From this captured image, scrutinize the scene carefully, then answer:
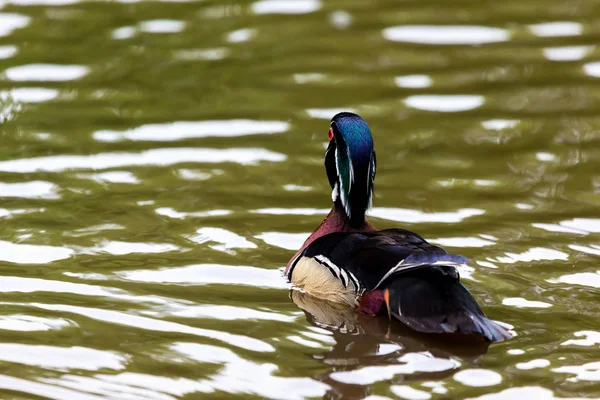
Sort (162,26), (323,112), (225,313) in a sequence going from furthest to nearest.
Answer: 1. (162,26)
2. (323,112)
3. (225,313)

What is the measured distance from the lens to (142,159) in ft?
35.2

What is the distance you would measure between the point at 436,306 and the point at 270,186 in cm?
339

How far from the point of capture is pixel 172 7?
14.3 metres

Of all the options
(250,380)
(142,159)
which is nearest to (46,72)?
(142,159)

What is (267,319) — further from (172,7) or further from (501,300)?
(172,7)

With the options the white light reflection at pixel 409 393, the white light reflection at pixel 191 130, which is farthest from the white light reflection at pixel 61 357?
the white light reflection at pixel 191 130

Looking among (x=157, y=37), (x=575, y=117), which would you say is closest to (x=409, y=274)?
(x=575, y=117)

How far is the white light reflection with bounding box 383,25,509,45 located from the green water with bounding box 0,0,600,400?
1.4 inches

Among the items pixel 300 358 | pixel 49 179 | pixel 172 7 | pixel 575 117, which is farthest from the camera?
pixel 172 7

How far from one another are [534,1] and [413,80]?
2.89 m

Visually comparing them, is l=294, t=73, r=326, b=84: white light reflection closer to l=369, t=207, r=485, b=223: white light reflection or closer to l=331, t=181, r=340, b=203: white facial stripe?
l=369, t=207, r=485, b=223: white light reflection

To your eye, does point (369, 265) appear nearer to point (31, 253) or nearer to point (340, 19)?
point (31, 253)

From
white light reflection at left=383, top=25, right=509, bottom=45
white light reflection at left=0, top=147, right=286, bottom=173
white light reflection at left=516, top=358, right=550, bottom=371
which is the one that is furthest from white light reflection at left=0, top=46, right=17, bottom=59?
white light reflection at left=516, top=358, right=550, bottom=371

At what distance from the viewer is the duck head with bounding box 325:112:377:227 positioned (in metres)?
8.25
